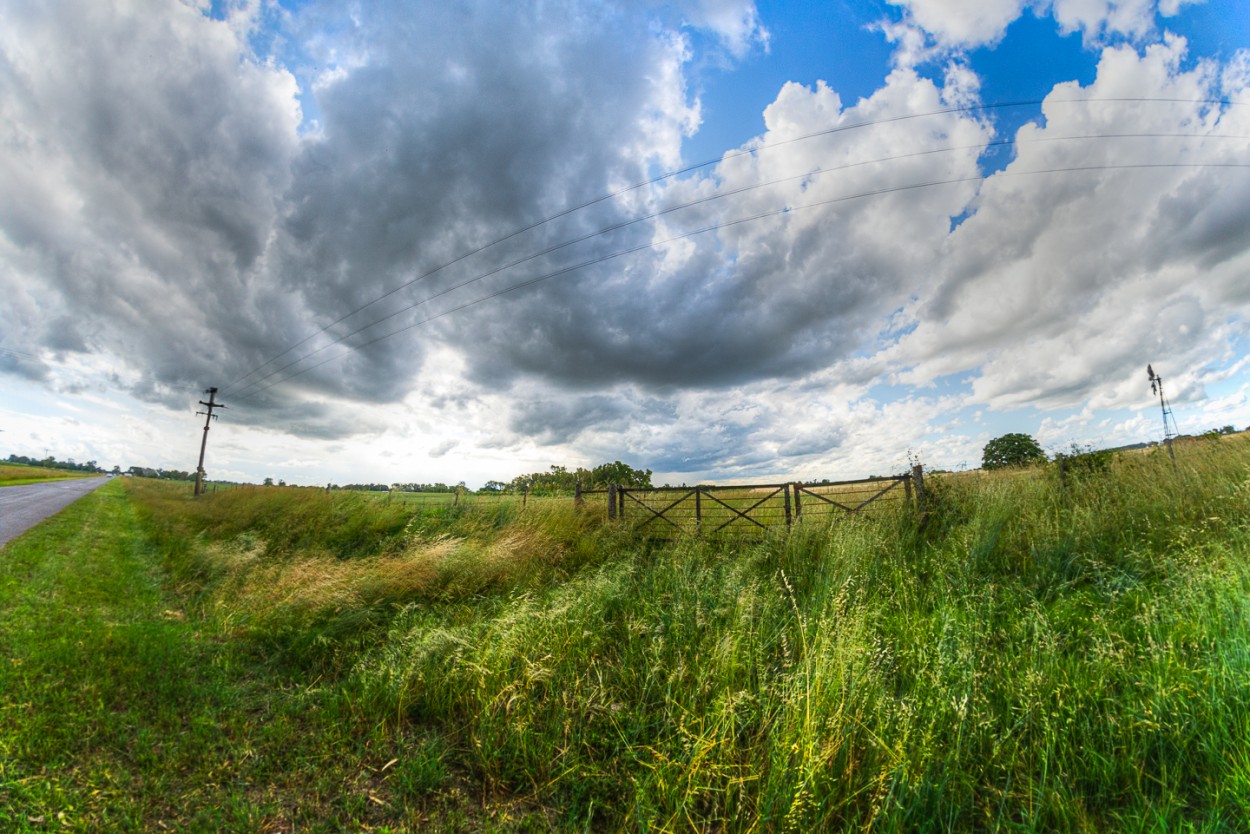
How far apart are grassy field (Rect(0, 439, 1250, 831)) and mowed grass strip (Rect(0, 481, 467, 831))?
24 millimetres

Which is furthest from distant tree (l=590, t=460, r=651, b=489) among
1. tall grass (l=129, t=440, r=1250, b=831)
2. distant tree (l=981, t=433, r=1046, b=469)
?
tall grass (l=129, t=440, r=1250, b=831)

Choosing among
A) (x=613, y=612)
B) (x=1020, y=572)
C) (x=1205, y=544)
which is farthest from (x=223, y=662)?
(x=1205, y=544)

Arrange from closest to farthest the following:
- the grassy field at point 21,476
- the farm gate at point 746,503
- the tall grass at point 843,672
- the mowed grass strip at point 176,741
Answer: the tall grass at point 843,672 → the mowed grass strip at point 176,741 → the farm gate at point 746,503 → the grassy field at point 21,476

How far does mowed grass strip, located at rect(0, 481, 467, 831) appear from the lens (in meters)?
2.88

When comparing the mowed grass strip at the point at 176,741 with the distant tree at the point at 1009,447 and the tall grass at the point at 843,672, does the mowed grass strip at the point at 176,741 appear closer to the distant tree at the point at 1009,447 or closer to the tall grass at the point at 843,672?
the tall grass at the point at 843,672

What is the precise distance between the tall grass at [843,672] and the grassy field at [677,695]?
28 mm

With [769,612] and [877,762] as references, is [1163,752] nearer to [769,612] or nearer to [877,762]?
[877,762]

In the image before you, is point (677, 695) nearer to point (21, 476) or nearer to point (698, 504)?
point (698, 504)

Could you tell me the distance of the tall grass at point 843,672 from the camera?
2652mm

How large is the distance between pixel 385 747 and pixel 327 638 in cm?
255

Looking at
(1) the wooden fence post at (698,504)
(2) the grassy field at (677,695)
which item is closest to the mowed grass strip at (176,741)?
(2) the grassy field at (677,695)

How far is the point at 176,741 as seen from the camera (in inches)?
140

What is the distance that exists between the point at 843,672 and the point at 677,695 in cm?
132

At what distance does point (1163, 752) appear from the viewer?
2752 millimetres
